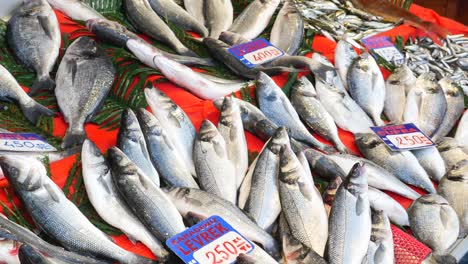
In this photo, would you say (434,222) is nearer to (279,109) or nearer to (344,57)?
(279,109)

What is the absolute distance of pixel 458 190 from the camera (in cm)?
225

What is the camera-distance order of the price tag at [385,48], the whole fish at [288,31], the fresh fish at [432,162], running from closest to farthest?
1. the fresh fish at [432,162]
2. the whole fish at [288,31]
3. the price tag at [385,48]

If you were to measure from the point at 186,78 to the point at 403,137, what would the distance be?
0.94 meters

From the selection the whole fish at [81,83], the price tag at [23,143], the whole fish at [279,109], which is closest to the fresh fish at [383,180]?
the whole fish at [279,109]

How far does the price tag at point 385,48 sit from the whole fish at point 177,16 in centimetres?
98

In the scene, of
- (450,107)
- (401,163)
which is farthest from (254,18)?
(401,163)

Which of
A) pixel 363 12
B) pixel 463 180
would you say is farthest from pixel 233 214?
pixel 363 12

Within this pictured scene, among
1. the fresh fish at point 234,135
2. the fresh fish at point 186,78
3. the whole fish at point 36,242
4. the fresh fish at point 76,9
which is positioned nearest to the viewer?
the whole fish at point 36,242

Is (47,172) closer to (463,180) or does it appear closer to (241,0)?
(463,180)

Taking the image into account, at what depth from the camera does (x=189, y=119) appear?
2.33 metres

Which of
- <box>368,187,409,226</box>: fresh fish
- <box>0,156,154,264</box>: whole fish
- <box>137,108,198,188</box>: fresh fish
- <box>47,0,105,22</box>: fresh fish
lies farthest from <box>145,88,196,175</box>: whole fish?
<box>47,0,105,22</box>: fresh fish

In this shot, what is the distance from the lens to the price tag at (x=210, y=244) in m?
1.65

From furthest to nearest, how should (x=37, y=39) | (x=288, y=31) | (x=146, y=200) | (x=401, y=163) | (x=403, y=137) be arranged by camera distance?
(x=288, y=31), (x=37, y=39), (x=403, y=137), (x=401, y=163), (x=146, y=200)

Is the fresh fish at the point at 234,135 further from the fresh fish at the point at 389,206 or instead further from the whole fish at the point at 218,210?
the fresh fish at the point at 389,206
